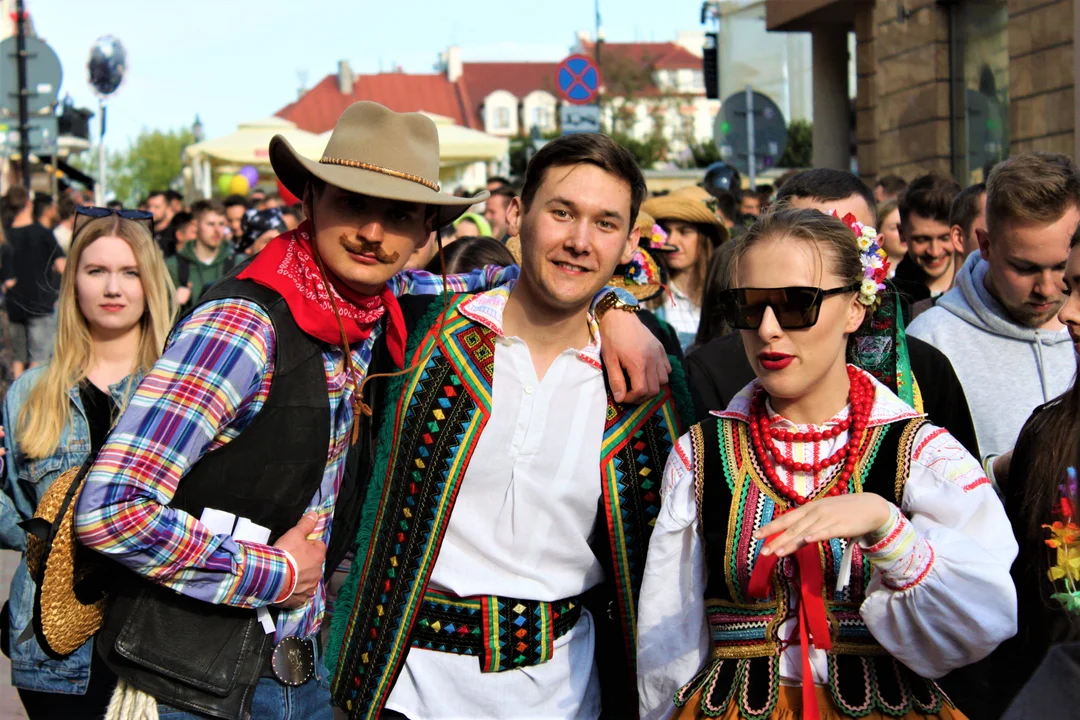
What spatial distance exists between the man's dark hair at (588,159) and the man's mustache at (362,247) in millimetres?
545

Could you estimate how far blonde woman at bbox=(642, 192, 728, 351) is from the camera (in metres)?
7.54

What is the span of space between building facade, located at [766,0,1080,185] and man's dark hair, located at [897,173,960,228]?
5102mm

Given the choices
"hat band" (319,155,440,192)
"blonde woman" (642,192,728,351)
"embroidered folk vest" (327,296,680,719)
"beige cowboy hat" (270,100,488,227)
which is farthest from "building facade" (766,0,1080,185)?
"hat band" (319,155,440,192)

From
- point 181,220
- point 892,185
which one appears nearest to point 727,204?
point 892,185

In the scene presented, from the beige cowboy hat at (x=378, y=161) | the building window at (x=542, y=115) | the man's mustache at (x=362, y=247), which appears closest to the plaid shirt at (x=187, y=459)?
the man's mustache at (x=362, y=247)

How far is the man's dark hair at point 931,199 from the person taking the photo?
23.3ft

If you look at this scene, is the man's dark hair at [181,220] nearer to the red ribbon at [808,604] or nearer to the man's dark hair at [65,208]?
the man's dark hair at [65,208]

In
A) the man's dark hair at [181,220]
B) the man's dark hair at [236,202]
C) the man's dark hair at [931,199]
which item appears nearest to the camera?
the man's dark hair at [931,199]

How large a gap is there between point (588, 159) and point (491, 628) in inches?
49.3

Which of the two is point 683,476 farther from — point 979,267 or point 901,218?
point 901,218

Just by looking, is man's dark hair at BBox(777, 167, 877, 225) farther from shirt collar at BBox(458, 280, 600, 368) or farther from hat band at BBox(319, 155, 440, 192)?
hat band at BBox(319, 155, 440, 192)

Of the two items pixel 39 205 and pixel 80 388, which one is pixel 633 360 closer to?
pixel 80 388

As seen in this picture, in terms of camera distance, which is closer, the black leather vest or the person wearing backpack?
the black leather vest

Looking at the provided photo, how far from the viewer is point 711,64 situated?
104 ft
